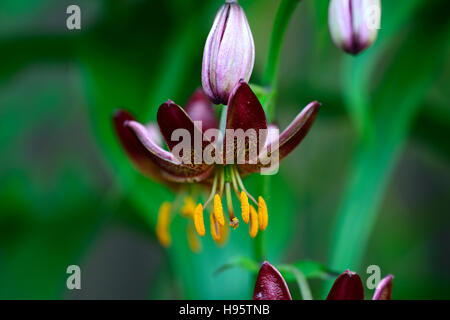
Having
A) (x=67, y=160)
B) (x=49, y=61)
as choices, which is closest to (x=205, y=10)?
(x=49, y=61)

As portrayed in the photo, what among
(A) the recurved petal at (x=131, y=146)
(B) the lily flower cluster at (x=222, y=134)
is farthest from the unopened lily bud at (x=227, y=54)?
(A) the recurved petal at (x=131, y=146)

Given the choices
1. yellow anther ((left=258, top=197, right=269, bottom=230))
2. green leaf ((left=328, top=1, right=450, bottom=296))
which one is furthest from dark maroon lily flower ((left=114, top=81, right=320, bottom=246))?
green leaf ((left=328, top=1, right=450, bottom=296))

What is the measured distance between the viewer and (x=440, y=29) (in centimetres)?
80

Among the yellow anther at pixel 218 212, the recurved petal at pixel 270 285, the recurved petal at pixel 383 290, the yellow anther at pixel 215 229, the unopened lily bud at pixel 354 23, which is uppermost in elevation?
the unopened lily bud at pixel 354 23

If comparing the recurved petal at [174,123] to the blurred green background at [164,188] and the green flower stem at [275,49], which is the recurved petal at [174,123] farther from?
the blurred green background at [164,188]

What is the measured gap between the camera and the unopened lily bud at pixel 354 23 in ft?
1.35

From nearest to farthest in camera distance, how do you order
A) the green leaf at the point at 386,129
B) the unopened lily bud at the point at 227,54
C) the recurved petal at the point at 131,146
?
the unopened lily bud at the point at 227,54, the recurved petal at the point at 131,146, the green leaf at the point at 386,129

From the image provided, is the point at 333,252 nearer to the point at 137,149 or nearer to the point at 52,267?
the point at 137,149

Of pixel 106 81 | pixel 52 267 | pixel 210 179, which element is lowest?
pixel 52 267

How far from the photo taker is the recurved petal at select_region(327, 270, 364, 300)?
1.39 feet

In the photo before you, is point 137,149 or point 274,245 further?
point 274,245

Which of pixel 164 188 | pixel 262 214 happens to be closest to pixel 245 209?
pixel 262 214

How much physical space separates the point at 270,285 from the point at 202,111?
0.18m
